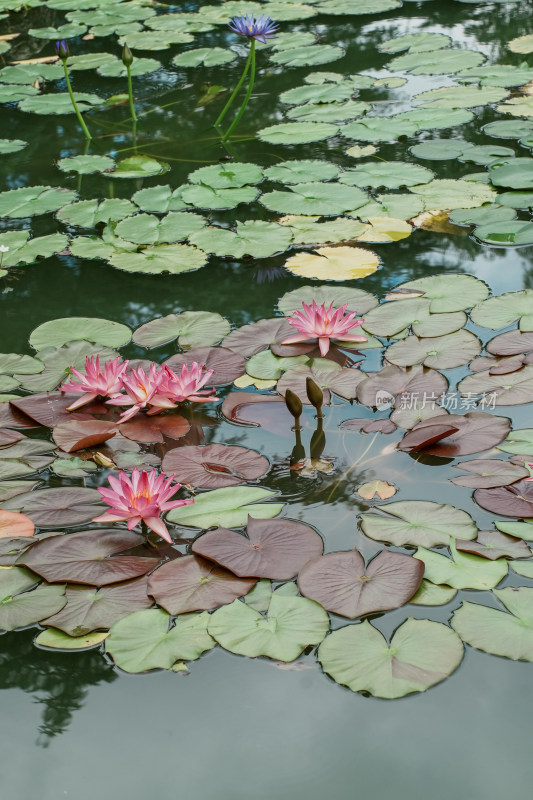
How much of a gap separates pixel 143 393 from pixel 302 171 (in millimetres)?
1622

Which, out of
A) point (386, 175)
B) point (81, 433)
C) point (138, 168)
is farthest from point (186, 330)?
point (138, 168)

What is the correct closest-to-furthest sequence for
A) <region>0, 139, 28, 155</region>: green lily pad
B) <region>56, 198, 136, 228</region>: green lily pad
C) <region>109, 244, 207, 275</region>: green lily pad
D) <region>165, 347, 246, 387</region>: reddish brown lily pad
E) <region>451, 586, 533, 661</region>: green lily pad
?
<region>451, 586, 533, 661</region>: green lily pad < <region>165, 347, 246, 387</region>: reddish brown lily pad < <region>109, 244, 207, 275</region>: green lily pad < <region>56, 198, 136, 228</region>: green lily pad < <region>0, 139, 28, 155</region>: green lily pad

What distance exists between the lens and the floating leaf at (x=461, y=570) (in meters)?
1.48

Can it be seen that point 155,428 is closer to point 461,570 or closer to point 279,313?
point 279,313

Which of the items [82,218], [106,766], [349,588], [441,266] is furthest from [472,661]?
[82,218]

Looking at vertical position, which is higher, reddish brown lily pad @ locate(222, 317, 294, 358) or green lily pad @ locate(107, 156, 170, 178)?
green lily pad @ locate(107, 156, 170, 178)

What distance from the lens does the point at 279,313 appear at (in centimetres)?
246

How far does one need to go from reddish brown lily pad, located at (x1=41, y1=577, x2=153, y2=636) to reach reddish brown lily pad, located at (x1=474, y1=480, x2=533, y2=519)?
2.31ft

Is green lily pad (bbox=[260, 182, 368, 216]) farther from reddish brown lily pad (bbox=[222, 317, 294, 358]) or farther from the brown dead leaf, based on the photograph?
the brown dead leaf

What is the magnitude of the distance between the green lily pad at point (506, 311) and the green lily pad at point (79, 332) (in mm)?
1017

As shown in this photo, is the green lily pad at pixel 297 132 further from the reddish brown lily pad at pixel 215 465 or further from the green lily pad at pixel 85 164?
the reddish brown lily pad at pixel 215 465

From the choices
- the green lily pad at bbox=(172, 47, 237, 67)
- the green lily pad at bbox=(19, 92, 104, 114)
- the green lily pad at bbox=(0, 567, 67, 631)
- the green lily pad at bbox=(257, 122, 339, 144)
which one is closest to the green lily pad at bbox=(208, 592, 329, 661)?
the green lily pad at bbox=(0, 567, 67, 631)

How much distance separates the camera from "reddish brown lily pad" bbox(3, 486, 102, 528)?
1.73 meters

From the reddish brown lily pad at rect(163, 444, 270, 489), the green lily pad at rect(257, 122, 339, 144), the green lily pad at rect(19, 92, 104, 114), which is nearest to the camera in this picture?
the reddish brown lily pad at rect(163, 444, 270, 489)
